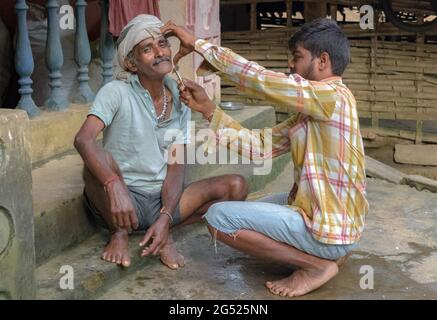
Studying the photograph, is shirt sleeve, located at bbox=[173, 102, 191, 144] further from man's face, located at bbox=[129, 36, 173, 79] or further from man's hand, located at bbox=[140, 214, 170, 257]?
man's hand, located at bbox=[140, 214, 170, 257]

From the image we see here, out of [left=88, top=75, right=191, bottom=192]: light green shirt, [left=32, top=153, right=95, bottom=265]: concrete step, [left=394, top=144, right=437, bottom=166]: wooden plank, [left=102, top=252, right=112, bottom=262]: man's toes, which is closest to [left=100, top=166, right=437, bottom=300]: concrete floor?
[left=102, top=252, right=112, bottom=262]: man's toes

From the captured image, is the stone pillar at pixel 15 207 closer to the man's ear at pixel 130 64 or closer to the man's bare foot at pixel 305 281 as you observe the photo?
the man's ear at pixel 130 64

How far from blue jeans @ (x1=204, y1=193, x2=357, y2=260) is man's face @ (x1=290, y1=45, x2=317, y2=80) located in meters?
0.61

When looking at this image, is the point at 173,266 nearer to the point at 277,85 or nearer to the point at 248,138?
the point at 248,138

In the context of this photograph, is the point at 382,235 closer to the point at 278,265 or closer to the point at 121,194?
the point at 278,265

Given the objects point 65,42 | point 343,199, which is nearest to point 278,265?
point 343,199

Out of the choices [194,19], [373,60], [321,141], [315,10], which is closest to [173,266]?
[321,141]

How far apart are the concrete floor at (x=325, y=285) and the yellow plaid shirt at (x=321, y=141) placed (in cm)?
36

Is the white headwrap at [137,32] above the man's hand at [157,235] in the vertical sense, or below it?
above

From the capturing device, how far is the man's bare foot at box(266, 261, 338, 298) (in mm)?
3336

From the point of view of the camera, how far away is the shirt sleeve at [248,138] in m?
3.53

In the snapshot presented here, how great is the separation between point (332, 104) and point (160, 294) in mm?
1139

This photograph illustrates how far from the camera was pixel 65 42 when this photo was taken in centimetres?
506

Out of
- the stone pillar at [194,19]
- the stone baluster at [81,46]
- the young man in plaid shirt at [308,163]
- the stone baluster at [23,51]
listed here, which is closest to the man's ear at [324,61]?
the young man in plaid shirt at [308,163]
